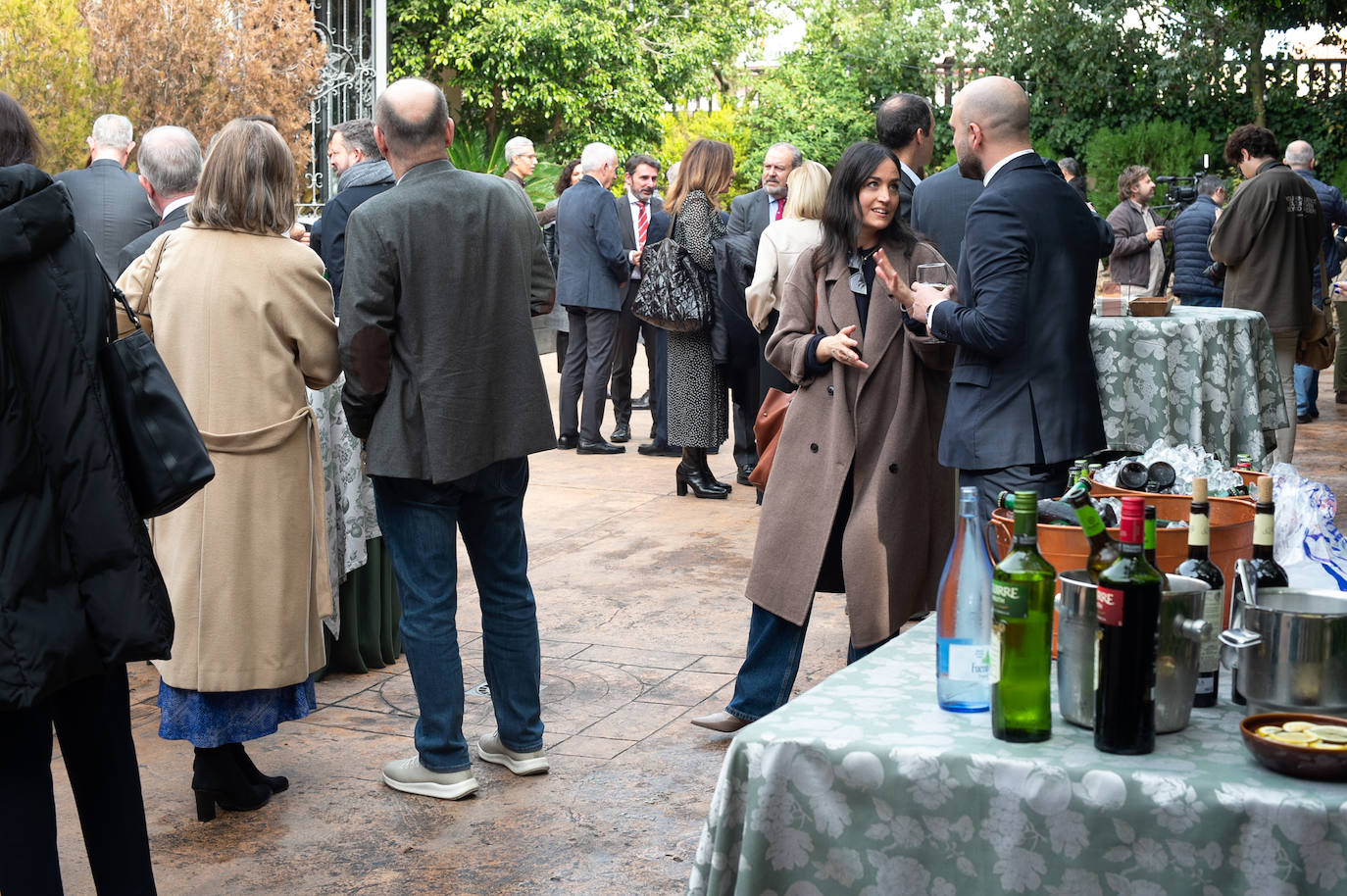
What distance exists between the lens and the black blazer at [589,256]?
9.55 meters

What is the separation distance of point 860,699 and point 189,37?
1044 centimetres

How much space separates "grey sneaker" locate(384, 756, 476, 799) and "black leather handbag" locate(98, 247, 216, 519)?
1.49m

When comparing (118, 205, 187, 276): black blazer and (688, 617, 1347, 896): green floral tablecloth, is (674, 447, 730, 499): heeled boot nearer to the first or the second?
(118, 205, 187, 276): black blazer

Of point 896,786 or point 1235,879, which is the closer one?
point 1235,879

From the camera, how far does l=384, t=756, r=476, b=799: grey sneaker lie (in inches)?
159

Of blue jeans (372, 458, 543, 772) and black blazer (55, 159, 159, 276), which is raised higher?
black blazer (55, 159, 159, 276)

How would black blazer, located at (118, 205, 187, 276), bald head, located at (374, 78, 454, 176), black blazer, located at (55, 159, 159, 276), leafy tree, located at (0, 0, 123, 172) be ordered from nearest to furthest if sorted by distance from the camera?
1. bald head, located at (374, 78, 454, 176)
2. black blazer, located at (118, 205, 187, 276)
3. black blazer, located at (55, 159, 159, 276)
4. leafy tree, located at (0, 0, 123, 172)

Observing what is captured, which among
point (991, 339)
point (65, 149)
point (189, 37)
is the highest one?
point (189, 37)

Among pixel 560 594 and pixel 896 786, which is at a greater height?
pixel 896 786

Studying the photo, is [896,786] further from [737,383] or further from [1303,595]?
[737,383]

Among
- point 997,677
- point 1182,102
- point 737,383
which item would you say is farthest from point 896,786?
point 1182,102

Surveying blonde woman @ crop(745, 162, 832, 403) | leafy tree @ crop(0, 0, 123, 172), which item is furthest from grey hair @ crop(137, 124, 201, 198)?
leafy tree @ crop(0, 0, 123, 172)

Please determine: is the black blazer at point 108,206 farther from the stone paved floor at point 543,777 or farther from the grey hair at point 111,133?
the stone paved floor at point 543,777

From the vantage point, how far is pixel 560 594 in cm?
631
